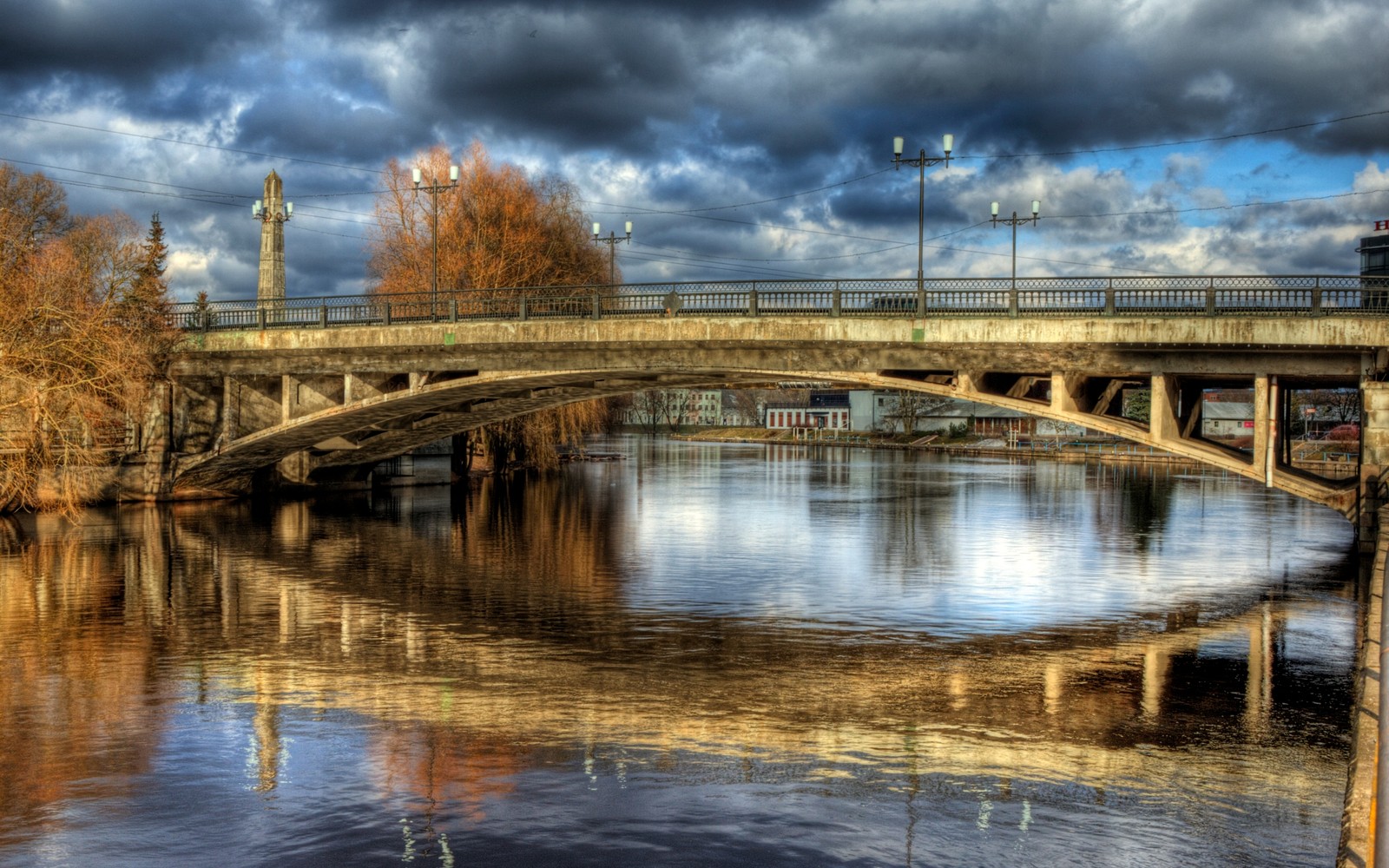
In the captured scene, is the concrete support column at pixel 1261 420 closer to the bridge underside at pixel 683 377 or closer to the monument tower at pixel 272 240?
the bridge underside at pixel 683 377

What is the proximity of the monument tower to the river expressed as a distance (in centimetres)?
1927

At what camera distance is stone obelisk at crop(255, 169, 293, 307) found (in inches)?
2108

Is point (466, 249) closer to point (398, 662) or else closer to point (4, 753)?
point (398, 662)

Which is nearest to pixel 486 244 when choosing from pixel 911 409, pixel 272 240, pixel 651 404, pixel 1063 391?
pixel 272 240

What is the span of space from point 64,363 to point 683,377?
17.9 m

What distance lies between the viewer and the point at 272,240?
54.0m

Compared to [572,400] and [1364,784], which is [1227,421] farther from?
[1364,784]

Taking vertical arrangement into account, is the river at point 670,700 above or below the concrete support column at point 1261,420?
below

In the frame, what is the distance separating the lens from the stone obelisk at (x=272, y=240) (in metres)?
53.5

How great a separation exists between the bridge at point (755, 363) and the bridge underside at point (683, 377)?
0.20 feet

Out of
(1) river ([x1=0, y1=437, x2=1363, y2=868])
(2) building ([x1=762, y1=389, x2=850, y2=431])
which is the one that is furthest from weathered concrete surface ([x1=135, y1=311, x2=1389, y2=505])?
(2) building ([x1=762, y1=389, x2=850, y2=431])

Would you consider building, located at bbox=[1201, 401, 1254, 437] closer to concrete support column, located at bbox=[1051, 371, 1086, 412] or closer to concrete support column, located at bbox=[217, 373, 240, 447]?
concrete support column, located at bbox=[1051, 371, 1086, 412]

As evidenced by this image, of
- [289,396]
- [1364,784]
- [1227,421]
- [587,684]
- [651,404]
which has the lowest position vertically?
[587,684]

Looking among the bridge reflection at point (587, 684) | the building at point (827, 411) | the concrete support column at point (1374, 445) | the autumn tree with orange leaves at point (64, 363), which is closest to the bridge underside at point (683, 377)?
the concrete support column at point (1374, 445)
